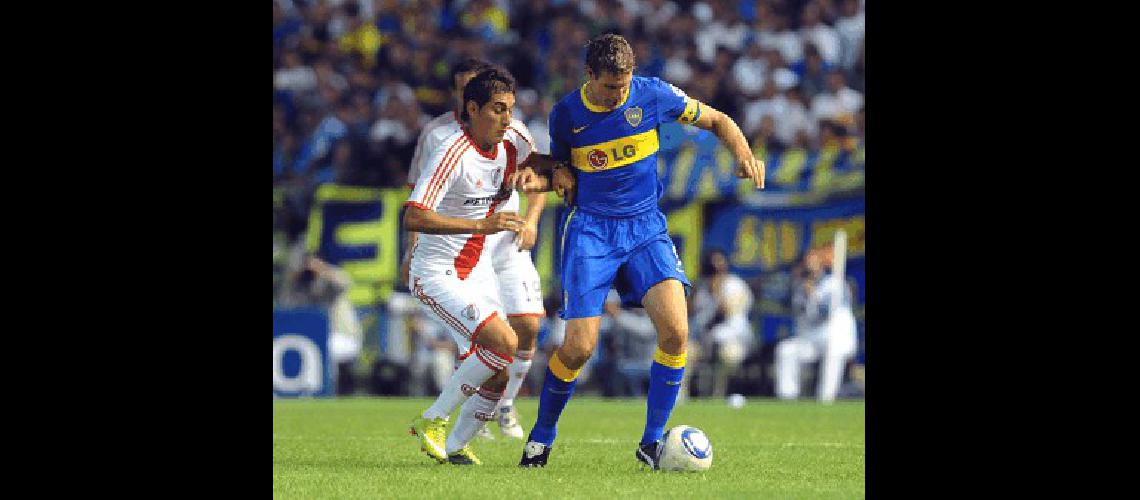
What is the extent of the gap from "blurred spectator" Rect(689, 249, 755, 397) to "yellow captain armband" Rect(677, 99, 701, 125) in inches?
430

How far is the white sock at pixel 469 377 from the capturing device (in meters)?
10.0

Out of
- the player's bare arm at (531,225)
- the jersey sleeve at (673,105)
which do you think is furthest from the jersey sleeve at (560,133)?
the player's bare arm at (531,225)

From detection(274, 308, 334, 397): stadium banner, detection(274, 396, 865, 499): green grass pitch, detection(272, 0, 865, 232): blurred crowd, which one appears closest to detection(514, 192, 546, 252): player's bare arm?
detection(274, 396, 865, 499): green grass pitch

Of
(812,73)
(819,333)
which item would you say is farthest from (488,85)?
(812,73)

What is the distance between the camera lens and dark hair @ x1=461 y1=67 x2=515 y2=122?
9664 mm

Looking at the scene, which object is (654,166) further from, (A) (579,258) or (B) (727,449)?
(B) (727,449)

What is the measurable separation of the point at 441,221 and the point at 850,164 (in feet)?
40.4

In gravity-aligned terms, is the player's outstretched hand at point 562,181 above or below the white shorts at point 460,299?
above

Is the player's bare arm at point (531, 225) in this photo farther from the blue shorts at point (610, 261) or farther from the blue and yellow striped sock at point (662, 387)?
the blue and yellow striped sock at point (662, 387)

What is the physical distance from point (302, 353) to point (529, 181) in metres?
11.3

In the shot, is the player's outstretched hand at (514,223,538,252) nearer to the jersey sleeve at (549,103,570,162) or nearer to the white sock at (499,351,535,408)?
the jersey sleeve at (549,103,570,162)

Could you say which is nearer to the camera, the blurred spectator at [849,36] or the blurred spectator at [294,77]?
the blurred spectator at [849,36]

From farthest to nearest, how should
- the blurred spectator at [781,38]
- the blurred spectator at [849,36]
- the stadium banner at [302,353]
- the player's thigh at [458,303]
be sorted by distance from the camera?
the blurred spectator at [781,38]
the blurred spectator at [849,36]
the stadium banner at [302,353]
the player's thigh at [458,303]
